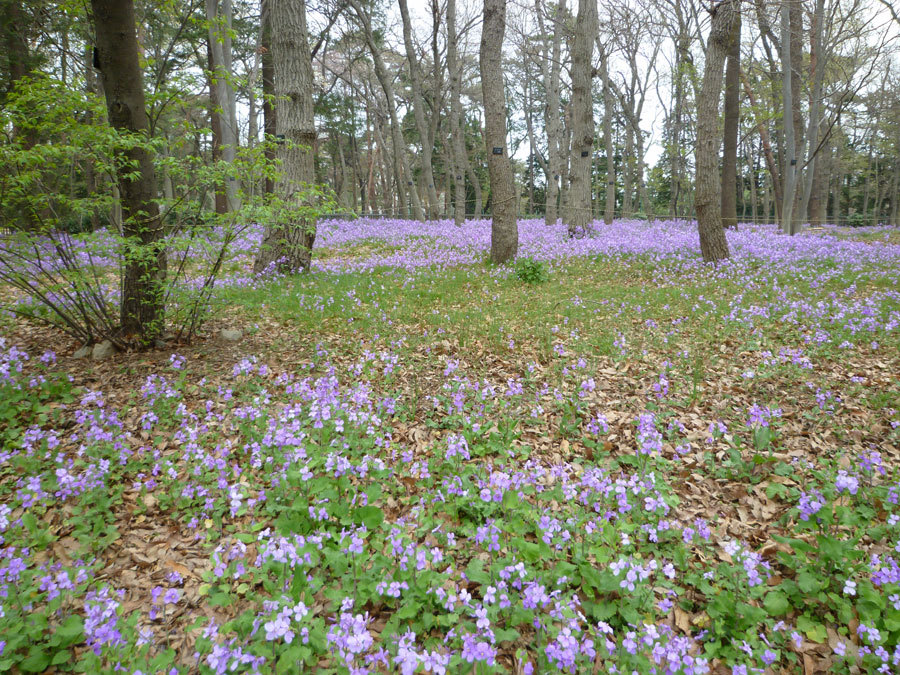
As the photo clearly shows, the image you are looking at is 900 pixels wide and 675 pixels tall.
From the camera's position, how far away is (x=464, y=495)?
297cm

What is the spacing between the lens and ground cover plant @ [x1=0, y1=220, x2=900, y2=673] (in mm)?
2141

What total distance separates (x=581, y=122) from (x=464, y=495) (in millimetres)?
14458

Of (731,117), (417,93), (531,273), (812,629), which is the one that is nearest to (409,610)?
(812,629)

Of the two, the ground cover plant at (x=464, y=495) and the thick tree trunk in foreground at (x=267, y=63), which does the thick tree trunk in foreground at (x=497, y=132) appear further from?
→ the thick tree trunk in foreground at (x=267, y=63)

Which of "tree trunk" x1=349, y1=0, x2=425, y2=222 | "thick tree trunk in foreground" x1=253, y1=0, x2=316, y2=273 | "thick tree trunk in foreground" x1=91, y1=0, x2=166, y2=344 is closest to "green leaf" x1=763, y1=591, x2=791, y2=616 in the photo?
"thick tree trunk in foreground" x1=91, y1=0, x2=166, y2=344

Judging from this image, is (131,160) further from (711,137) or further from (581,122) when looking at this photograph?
(581,122)

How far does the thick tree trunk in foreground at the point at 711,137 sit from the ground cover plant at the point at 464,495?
3045 mm

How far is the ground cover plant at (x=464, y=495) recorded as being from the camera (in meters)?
2.14

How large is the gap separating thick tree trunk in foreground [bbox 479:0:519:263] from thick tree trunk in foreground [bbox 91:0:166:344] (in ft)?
21.2

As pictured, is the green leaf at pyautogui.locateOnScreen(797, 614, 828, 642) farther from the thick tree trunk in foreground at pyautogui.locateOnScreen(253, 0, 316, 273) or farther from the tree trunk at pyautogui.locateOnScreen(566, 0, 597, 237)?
the tree trunk at pyautogui.locateOnScreen(566, 0, 597, 237)

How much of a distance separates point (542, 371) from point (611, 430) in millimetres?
1267

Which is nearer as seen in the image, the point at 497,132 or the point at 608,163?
the point at 497,132

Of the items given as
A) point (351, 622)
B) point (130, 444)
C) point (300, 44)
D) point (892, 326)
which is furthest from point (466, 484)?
point (300, 44)

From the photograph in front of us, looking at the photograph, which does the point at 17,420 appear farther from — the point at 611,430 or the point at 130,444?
the point at 611,430
